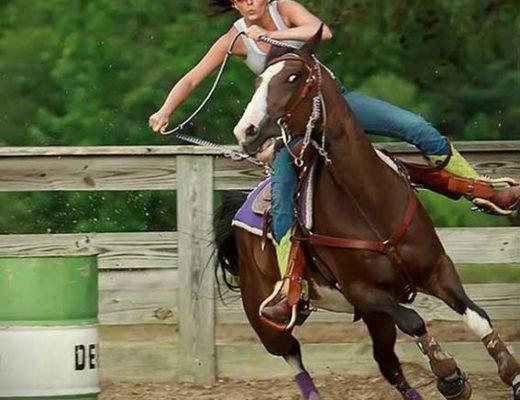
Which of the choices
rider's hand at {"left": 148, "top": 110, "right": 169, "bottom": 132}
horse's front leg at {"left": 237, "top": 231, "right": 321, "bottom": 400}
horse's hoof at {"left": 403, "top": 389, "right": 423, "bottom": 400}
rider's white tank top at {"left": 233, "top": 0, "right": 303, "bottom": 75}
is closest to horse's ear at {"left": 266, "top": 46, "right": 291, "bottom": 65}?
rider's white tank top at {"left": 233, "top": 0, "right": 303, "bottom": 75}

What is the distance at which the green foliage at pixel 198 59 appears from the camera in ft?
47.3

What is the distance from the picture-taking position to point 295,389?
33.8ft

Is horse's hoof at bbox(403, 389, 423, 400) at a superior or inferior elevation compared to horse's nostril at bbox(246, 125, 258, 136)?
inferior

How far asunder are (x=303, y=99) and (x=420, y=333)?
125 cm

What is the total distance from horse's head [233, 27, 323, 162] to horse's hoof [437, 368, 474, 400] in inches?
54.4

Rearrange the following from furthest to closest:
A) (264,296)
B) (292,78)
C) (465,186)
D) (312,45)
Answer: (264,296)
(465,186)
(312,45)
(292,78)

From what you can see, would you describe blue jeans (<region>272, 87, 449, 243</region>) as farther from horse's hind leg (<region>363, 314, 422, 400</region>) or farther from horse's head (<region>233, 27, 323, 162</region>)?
horse's hind leg (<region>363, 314, 422, 400</region>)

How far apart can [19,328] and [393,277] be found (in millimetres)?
1828

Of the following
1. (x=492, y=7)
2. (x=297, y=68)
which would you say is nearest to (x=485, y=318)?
(x=297, y=68)

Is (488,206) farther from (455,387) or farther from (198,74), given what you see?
(198,74)

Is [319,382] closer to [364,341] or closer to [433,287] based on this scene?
[364,341]

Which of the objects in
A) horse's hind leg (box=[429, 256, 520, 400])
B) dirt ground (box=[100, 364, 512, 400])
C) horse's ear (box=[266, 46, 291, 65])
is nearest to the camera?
horse's ear (box=[266, 46, 291, 65])

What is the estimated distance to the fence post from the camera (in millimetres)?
10414

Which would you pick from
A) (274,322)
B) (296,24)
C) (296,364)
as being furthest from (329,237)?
(296,364)
